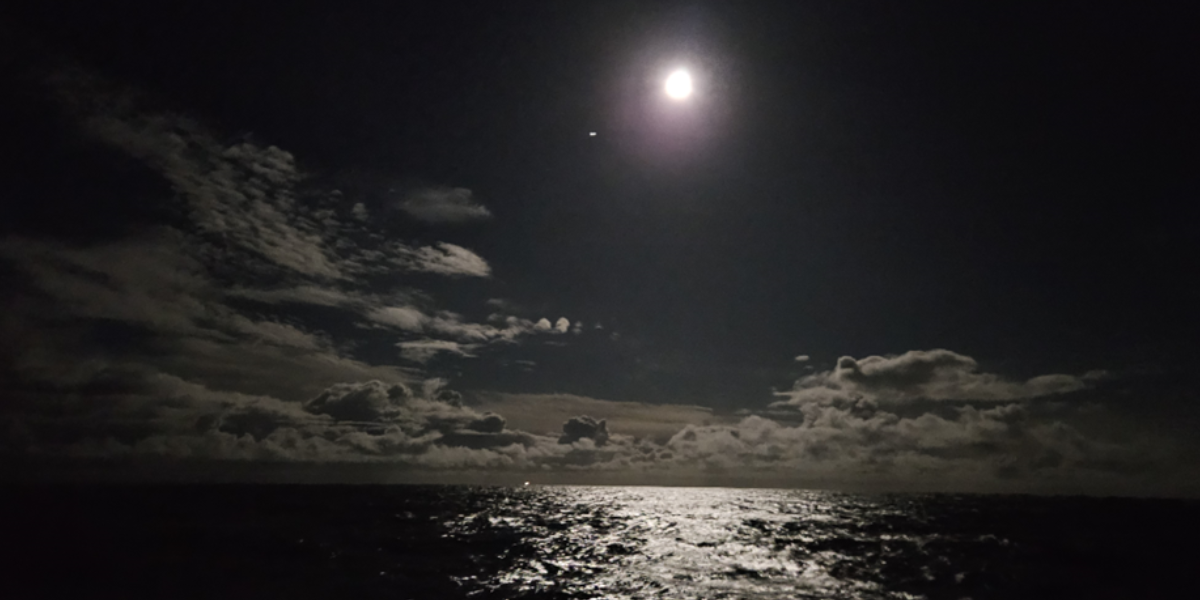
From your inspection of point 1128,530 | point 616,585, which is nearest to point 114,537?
point 616,585

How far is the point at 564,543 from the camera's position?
37906 millimetres

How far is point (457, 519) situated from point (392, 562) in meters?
29.0

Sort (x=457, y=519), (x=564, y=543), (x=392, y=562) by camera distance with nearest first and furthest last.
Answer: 1. (x=392, y=562)
2. (x=564, y=543)
3. (x=457, y=519)

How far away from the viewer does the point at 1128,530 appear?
59.7 metres

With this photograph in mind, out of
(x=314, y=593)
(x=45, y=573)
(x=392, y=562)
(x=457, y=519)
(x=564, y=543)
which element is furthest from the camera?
(x=457, y=519)

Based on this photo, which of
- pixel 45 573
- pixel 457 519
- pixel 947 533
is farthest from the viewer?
pixel 457 519

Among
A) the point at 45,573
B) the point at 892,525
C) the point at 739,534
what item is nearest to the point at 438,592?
the point at 45,573

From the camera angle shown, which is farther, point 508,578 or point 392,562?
point 392,562

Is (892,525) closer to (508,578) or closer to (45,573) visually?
(508,578)

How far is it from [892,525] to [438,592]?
54270 millimetres

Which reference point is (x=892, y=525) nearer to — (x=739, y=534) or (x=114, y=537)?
(x=739, y=534)

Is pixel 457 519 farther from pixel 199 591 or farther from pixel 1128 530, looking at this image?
pixel 1128 530

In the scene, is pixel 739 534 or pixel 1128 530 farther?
pixel 1128 530

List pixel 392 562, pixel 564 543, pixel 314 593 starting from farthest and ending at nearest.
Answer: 1. pixel 564 543
2. pixel 392 562
3. pixel 314 593
